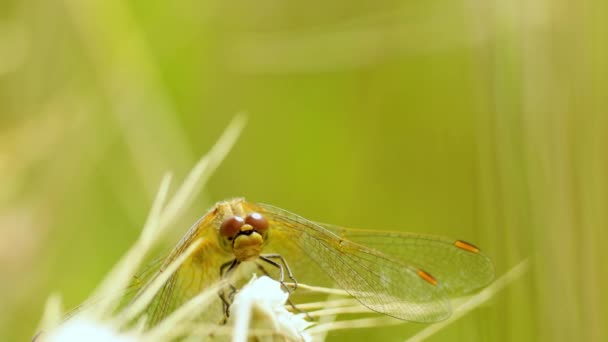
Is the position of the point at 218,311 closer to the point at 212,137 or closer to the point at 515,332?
the point at 515,332

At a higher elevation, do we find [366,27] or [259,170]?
[366,27]

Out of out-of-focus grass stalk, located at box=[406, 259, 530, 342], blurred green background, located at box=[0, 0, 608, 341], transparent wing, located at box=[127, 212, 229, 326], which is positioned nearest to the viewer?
transparent wing, located at box=[127, 212, 229, 326]

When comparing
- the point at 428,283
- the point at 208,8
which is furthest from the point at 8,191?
the point at 428,283

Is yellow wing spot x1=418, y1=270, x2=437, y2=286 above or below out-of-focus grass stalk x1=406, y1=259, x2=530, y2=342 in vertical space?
above

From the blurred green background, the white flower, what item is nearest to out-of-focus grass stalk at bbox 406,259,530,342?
the blurred green background

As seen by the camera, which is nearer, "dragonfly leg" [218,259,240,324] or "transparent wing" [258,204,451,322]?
"dragonfly leg" [218,259,240,324]

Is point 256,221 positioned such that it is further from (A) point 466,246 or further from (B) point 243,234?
(A) point 466,246

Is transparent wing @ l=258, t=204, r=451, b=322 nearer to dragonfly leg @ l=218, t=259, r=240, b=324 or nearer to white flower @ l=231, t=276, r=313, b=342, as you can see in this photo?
dragonfly leg @ l=218, t=259, r=240, b=324

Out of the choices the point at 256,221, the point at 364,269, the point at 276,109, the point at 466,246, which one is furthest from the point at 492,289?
the point at 276,109
